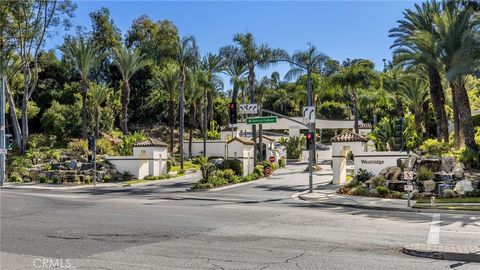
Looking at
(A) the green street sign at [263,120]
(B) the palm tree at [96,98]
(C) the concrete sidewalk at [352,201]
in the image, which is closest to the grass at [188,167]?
(B) the palm tree at [96,98]

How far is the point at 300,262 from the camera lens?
10.1m

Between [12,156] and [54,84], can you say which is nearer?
[12,156]

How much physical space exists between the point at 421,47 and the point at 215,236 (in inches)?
1026

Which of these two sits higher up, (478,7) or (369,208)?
(478,7)

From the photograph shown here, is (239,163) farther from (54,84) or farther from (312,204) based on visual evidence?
(54,84)

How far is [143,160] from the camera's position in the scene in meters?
42.4

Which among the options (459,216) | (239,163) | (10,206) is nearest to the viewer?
(459,216)

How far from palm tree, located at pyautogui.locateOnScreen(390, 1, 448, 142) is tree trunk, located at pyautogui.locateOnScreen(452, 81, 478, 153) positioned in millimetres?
3629

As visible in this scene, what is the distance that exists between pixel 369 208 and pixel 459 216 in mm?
4483

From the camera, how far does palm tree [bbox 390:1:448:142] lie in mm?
35094

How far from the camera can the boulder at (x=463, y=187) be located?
25.6 meters

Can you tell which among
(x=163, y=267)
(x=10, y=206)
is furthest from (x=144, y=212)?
(x=163, y=267)

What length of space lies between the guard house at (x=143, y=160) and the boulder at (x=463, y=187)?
Answer: 24.6 meters

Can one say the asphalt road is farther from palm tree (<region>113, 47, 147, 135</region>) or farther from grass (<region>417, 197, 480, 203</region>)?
palm tree (<region>113, 47, 147, 135</region>)
